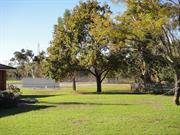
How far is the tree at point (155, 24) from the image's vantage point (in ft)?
82.4

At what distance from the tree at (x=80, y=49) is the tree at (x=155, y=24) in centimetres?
1789

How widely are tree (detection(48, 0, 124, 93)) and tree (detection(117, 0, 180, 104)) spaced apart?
1789 centimetres

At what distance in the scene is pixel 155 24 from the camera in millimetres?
24766

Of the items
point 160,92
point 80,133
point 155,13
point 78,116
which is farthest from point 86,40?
point 80,133

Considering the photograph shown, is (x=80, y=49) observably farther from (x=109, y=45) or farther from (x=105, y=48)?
(x=109, y=45)

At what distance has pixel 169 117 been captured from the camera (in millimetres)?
18672

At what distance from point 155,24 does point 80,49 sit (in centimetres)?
2360

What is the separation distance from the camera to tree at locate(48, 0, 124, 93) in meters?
46.6

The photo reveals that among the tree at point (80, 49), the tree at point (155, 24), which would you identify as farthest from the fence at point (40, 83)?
the tree at point (155, 24)

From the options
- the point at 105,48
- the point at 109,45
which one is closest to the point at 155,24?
the point at 109,45

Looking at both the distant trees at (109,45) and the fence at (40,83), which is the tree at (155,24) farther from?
the fence at (40,83)

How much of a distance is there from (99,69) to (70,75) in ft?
16.6

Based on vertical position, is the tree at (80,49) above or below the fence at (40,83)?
above

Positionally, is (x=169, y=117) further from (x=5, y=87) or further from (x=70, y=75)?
(x=70, y=75)
